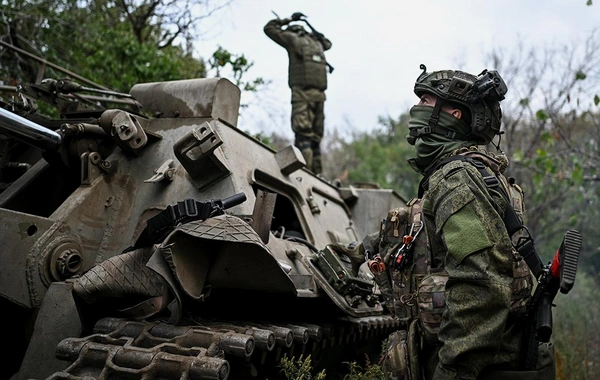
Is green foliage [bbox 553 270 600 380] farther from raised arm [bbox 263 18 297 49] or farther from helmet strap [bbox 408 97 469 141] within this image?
raised arm [bbox 263 18 297 49]

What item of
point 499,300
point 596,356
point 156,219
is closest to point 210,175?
point 156,219

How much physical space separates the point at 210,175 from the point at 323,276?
966 millimetres

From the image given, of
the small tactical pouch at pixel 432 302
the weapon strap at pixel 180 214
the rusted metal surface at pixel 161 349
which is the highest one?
the weapon strap at pixel 180 214

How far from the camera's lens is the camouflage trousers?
9.05 meters

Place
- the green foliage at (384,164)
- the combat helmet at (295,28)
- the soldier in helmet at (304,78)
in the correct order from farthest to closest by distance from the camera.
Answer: the green foliage at (384,164)
the combat helmet at (295,28)
the soldier in helmet at (304,78)

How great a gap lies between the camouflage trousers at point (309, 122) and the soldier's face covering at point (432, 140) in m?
5.28

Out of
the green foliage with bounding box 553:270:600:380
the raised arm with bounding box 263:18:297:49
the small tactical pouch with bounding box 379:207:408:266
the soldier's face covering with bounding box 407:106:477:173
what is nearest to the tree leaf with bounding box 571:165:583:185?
the green foliage with bounding box 553:270:600:380

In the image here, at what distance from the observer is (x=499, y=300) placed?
2887 mm

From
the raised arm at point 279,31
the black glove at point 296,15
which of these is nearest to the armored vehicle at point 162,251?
the raised arm at point 279,31

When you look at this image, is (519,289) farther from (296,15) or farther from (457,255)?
(296,15)

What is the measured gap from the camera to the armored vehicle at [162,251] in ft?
11.4

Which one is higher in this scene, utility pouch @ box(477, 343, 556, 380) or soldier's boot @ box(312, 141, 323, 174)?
soldier's boot @ box(312, 141, 323, 174)

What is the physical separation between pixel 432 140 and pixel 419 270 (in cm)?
65

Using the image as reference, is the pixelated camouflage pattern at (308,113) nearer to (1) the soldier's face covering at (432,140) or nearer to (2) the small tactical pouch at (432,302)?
(1) the soldier's face covering at (432,140)
